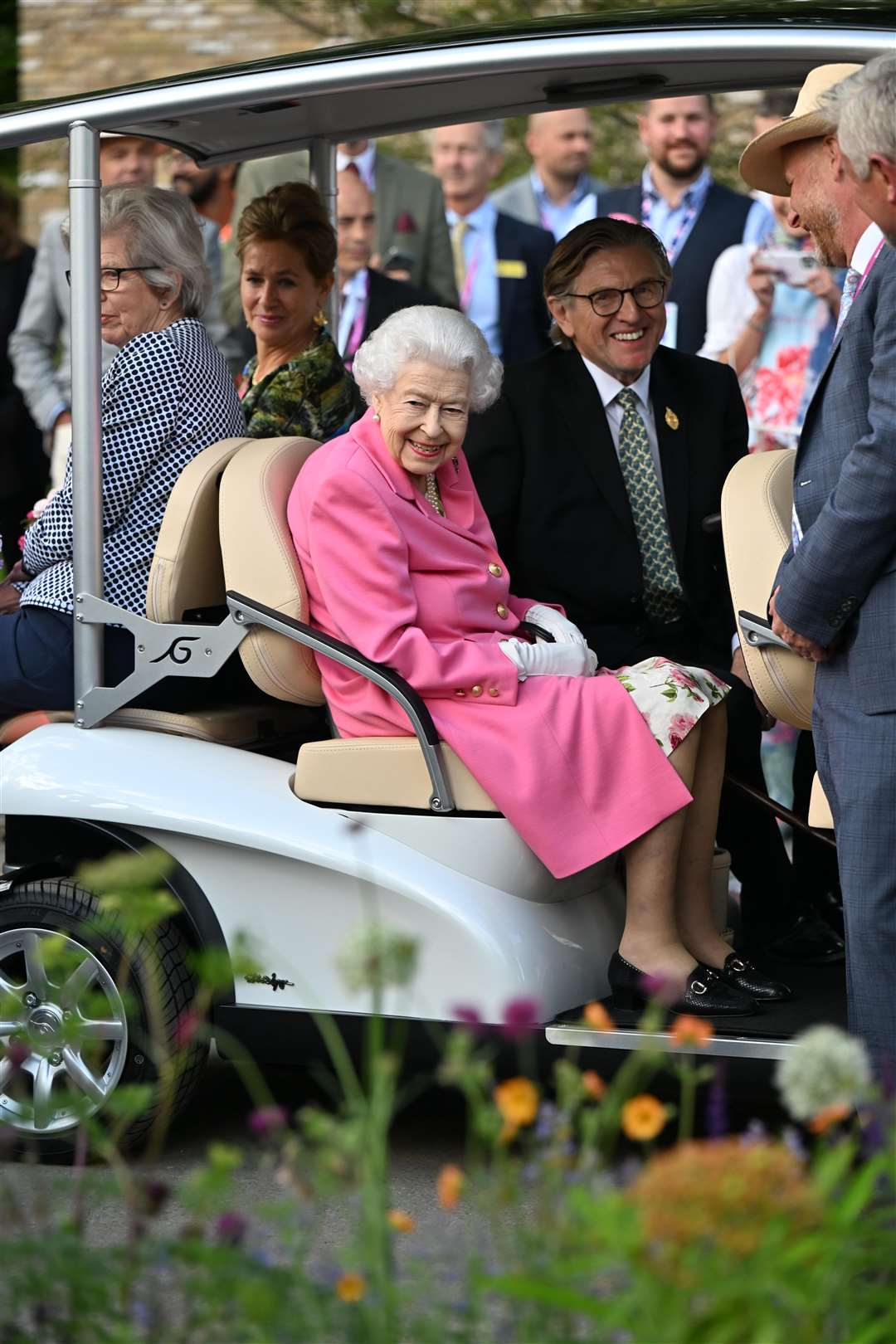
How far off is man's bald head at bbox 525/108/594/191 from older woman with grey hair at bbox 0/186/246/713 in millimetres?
4516

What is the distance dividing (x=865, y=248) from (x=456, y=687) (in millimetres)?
1098

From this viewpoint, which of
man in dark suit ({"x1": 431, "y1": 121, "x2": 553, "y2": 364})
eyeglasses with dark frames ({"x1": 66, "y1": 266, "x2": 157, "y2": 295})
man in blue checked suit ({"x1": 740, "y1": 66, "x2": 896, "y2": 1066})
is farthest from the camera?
man in dark suit ({"x1": 431, "y1": 121, "x2": 553, "y2": 364})

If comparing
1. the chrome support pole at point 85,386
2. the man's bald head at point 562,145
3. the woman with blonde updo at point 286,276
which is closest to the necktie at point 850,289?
the chrome support pole at point 85,386

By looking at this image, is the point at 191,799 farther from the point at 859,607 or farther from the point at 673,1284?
the point at 673,1284

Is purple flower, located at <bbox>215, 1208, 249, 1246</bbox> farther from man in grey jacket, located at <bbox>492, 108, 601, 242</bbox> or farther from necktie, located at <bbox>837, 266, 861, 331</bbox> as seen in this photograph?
man in grey jacket, located at <bbox>492, 108, 601, 242</bbox>

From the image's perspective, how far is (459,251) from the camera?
8125 millimetres

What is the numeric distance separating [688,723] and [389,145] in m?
8.92

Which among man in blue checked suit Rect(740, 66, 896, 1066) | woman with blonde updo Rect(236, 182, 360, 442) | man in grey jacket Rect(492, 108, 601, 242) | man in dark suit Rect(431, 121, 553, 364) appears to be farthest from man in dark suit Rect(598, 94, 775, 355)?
man in blue checked suit Rect(740, 66, 896, 1066)

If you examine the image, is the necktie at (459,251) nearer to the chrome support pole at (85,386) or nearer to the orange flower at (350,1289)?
the chrome support pole at (85,386)

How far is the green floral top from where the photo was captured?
4.82 meters

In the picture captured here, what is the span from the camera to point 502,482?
4336mm

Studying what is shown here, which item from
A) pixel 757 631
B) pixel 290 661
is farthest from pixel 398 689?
pixel 757 631

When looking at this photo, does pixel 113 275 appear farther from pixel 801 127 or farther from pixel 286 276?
pixel 801 127

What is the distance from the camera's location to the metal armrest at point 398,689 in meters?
3.64
